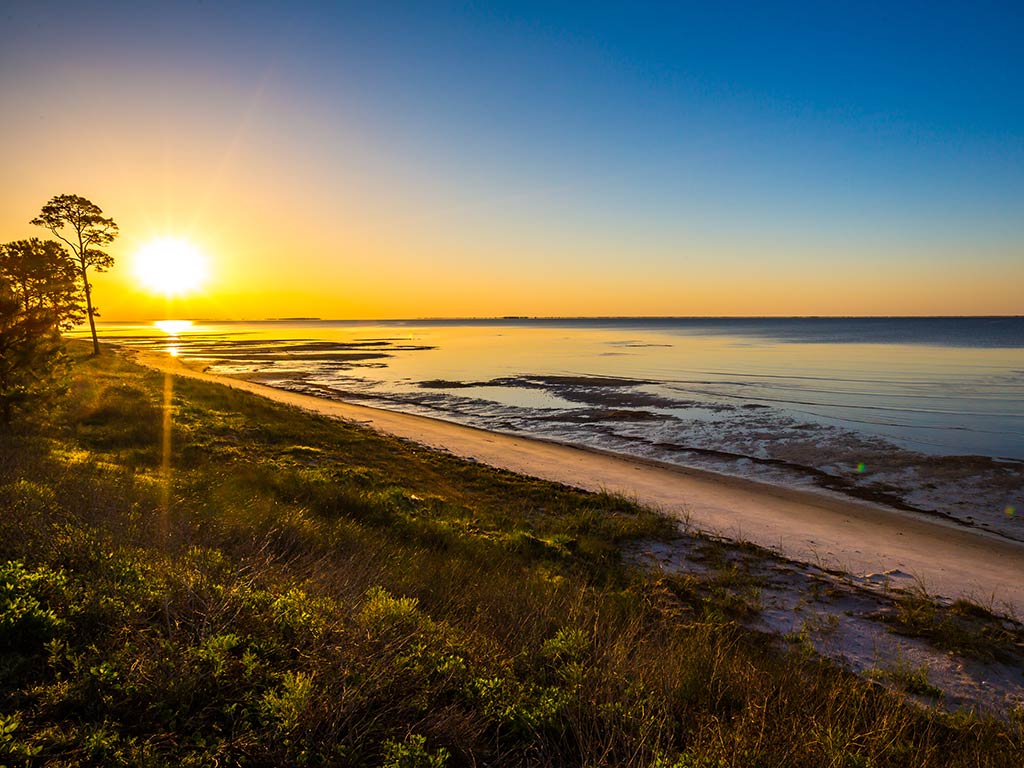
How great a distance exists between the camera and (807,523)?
47.7ft

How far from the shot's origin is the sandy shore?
11.2m

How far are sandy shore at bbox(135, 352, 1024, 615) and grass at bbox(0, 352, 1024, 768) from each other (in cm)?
417

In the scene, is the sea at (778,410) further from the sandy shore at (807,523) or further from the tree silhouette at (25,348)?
the tree silhouette at (25,348)

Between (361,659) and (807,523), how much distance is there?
1430 centimetres

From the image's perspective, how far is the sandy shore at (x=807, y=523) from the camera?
1118cm

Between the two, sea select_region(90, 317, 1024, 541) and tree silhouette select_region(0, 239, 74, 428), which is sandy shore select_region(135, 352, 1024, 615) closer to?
sea select_region(90, 317, 1024, 541)

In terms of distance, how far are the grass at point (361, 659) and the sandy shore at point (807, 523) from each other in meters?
4.17

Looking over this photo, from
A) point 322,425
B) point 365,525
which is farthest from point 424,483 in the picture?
point 322,425

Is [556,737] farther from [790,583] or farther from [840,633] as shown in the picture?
[790,583]

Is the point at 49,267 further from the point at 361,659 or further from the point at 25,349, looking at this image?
Answer: the point at 361,659

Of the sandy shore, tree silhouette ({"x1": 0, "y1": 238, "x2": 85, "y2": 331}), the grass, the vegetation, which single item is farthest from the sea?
the vegetation

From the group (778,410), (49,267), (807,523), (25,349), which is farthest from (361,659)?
(49,267)

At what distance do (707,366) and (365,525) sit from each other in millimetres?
53832

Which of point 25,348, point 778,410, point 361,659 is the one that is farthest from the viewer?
point 778,410
